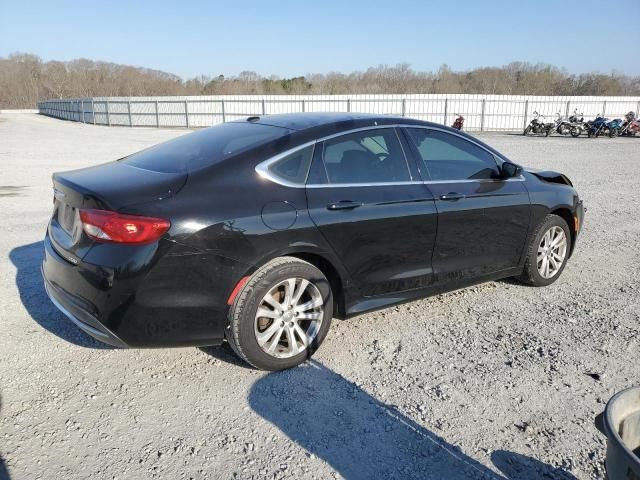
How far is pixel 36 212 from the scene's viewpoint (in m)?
7.50

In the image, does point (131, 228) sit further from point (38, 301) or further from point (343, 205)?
point (38, 301)

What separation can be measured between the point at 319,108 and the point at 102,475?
33.1m

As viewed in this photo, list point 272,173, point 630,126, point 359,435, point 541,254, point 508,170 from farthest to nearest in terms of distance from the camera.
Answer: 1. point 630,126
2. point 541,254
3. point 508,170
4. point 272,173
5. point 359,435

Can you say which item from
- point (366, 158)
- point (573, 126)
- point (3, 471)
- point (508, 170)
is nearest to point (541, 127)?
point (573, 126)

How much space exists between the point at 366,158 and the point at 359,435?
190 centimetres

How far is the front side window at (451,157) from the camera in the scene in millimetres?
3922

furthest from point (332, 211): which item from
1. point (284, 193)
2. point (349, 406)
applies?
point (349, 406)

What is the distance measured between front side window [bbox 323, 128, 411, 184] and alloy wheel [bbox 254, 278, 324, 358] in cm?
77

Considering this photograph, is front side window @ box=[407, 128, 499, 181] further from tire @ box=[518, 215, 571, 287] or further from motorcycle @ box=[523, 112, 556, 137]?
motorcycle @ box=[523, 112, 556, 137]

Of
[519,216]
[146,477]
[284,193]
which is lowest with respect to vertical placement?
[146,477]

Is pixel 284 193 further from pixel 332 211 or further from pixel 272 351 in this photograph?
pixel 272 351

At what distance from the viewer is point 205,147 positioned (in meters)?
3.50

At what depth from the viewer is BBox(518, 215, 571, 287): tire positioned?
458 centimetres

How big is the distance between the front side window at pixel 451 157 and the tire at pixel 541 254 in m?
0.78
